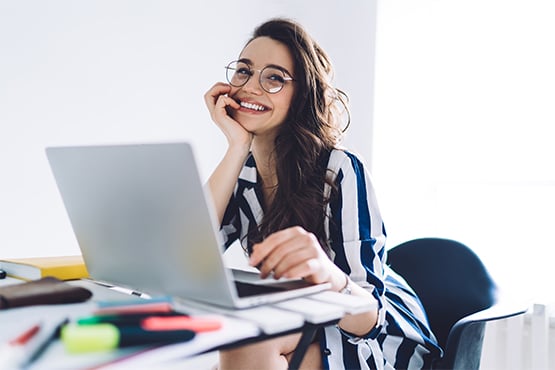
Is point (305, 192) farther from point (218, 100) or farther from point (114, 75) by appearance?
point (114, 75)

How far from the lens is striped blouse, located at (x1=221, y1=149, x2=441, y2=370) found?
105cm

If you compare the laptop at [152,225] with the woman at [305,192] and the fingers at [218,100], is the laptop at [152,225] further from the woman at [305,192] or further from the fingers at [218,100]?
the fingers at [218,100]

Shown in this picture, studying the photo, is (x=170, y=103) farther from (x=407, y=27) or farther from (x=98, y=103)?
(x=407, y=27)

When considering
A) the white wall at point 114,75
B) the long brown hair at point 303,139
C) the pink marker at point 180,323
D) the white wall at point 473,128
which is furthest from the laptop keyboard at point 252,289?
the white wall at point 473,128

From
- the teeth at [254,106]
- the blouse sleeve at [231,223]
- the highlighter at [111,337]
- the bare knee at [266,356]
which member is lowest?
the bare knee at [266,356]

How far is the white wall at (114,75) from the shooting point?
1.85 metres

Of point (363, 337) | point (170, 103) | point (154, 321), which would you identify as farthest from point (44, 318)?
point (170, 103)

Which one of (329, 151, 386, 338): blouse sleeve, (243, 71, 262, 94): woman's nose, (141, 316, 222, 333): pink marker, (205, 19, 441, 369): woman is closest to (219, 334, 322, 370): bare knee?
(205, 19, 441, 369): woman

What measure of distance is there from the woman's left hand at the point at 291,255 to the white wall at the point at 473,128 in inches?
58.2

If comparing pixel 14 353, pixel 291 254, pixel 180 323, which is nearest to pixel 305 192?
pixel 291 254

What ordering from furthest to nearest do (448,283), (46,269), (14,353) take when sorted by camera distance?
(448,283), (46,269), (14,353)

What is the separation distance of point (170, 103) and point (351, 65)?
0.75m

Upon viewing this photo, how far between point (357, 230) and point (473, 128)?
4.15 ft

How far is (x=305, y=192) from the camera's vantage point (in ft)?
3.94
